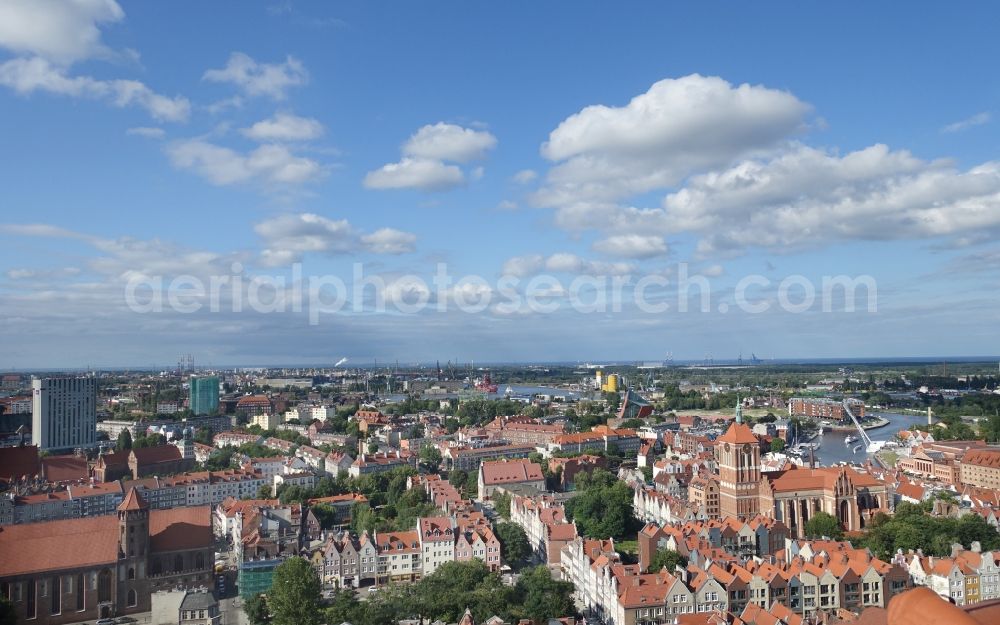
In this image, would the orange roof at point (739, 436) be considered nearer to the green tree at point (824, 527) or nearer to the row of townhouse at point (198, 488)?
the green tree at point (824, 527)

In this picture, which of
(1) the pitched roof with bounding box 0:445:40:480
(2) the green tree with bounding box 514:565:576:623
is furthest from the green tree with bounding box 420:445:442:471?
(2) the green tree with bounding box 514:565:576:623

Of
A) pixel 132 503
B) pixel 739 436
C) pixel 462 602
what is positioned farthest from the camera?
pixel 739 436

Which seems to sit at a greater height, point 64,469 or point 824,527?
point 64,469

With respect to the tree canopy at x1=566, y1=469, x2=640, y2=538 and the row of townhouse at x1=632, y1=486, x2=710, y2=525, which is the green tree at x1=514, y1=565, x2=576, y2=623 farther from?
the row of townhouse at x1=632, y1=486, x2=710, y2=525

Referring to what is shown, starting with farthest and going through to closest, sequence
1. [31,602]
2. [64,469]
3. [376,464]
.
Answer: [376,464] < [64,469] < [31,602]

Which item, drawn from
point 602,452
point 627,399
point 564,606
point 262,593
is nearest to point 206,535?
point 262,593

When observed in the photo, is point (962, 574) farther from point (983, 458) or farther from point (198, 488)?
point (198, 488)

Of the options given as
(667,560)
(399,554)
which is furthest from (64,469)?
(667,560)
